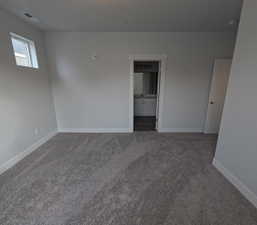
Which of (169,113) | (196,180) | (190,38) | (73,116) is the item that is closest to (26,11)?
(73,116)

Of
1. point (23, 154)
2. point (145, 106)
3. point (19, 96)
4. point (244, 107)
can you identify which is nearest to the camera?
point (244, 107)

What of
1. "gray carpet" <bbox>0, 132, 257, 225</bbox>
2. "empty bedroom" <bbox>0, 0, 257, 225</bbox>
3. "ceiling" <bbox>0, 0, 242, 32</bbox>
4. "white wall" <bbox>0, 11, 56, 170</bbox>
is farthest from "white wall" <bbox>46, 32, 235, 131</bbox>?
"gray carpet" <bbox>0, 132, 257, 225</bbox>

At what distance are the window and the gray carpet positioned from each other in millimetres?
1859

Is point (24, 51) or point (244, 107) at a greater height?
point (24, 51)

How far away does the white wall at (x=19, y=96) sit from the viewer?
83.0 inches

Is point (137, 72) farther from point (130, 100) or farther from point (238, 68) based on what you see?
point (238, 68)

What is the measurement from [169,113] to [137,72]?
2473 mm

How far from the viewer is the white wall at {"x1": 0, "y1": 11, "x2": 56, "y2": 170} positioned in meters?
2.11

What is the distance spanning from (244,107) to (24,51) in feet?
13.2

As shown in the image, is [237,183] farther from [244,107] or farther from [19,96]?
[19,96]

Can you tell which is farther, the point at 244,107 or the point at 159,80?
the point at 159,80

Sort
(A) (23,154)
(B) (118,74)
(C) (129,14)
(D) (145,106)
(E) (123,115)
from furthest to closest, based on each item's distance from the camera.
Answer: (D) (145,106) → (E) (123,115) → (B) (118,74) → (A) (23,154) → (C) (129,14)

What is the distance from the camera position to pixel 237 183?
1.77 meters

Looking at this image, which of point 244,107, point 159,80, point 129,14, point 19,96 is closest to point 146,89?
point 159,80
